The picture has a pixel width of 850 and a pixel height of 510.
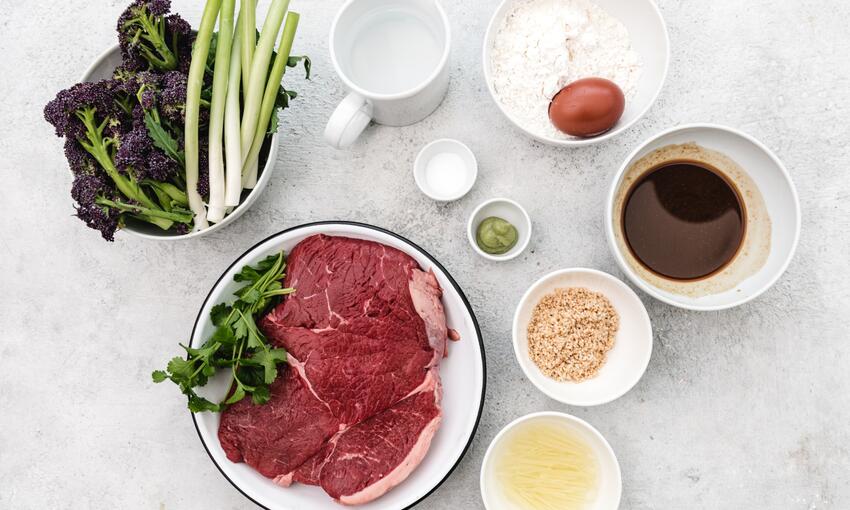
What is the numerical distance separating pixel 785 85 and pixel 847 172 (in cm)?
37

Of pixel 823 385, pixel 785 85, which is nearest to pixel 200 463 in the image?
pixel 823 385

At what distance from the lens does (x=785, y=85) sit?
6.88 ft

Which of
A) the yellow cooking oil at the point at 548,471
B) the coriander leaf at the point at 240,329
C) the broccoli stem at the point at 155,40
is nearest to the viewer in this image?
the broccoli stem at the point at 155,40

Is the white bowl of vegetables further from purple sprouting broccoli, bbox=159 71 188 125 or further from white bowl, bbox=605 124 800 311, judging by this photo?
white bowl, bbox=605 124 800 311

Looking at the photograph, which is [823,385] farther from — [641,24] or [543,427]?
[641,24]

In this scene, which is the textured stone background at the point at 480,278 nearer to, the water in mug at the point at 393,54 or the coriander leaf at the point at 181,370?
the water in mug at the point at 393,54

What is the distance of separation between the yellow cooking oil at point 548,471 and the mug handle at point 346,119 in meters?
1.11

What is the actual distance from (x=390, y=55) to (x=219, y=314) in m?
1.02

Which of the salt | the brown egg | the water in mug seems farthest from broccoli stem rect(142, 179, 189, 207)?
the brown egg

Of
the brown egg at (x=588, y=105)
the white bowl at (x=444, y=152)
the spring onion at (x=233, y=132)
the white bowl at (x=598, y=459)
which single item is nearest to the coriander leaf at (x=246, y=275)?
the spring onion at (x=233, y=132)

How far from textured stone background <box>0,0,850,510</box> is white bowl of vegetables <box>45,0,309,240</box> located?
299 millimetres

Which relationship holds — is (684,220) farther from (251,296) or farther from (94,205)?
(94,205)

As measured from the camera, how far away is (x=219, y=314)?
189 centimetres

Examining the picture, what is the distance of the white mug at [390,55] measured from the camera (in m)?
1.85
